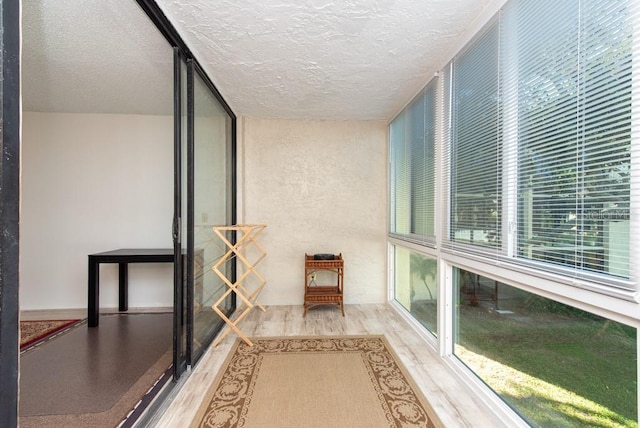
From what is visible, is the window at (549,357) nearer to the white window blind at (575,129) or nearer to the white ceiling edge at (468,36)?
the white window blind at (575,129)

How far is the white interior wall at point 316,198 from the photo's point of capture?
3.86 m

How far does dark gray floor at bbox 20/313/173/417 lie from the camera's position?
1.86 metres

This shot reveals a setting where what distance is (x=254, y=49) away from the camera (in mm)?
2246

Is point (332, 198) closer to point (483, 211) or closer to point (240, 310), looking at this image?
point (240, 310)

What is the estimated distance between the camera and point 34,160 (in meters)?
3.59

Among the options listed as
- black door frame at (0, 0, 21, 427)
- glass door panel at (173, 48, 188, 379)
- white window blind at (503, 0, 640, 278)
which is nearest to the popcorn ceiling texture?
glass door panel at (173, 48, 188, 379)

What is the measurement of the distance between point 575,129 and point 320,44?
66.0 inches

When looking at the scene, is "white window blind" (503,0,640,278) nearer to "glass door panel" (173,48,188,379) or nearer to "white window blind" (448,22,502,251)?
"white window blind" (448,22,502,251)

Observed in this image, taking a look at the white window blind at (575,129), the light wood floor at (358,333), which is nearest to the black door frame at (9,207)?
the light wood floor at (358,333)

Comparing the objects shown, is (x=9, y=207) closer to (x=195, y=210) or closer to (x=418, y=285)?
(x=195, y=210)

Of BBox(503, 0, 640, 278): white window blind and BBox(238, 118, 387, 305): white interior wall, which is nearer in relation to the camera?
BBox(503, 0, 640, 278): white window blind

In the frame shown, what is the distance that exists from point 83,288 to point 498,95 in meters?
4.71

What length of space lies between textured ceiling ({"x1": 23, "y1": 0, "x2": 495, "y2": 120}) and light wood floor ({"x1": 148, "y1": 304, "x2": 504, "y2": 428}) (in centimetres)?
243

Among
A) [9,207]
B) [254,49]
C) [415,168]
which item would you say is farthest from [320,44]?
[9,207]
